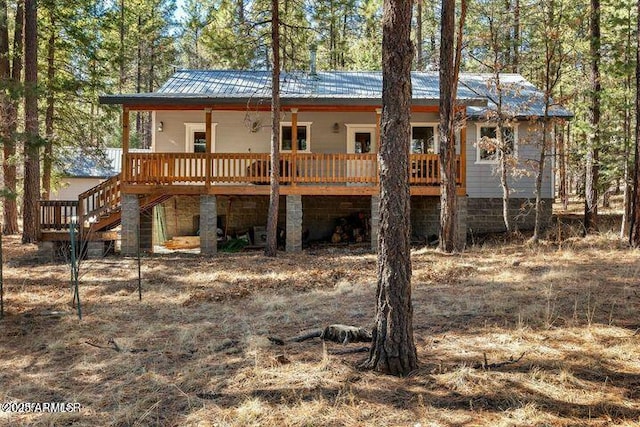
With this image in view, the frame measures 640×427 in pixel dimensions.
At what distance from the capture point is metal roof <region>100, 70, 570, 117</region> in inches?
517

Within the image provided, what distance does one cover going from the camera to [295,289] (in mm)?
8891

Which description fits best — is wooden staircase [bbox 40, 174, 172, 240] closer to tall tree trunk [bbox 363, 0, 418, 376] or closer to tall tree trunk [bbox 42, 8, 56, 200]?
tall tree trunk [bbox 42, 8, 56, 200]

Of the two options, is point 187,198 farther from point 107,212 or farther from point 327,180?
point 327,180

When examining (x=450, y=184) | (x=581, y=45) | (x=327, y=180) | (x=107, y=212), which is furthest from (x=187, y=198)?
(x=581, y=45)

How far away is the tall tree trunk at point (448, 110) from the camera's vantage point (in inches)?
454

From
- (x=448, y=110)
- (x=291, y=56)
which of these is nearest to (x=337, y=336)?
(x=448, y=110)

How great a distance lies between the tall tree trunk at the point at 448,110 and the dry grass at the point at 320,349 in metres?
2.09

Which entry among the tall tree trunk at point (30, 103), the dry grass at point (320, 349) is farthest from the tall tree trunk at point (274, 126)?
the tall tree trunk at point (30, 103)

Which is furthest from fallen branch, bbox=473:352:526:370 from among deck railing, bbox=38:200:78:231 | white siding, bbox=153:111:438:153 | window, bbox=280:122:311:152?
window, bbox=280:122:311:152

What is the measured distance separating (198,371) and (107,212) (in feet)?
32.9

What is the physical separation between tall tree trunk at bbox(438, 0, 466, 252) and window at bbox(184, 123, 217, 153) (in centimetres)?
776

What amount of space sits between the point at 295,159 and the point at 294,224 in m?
1.79

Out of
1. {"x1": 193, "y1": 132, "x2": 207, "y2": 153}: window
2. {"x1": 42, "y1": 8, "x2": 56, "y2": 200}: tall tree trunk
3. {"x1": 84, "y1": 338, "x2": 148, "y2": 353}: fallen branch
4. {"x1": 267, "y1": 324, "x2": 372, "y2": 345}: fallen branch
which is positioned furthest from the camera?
{"x1": 42, "y1": 8, "x2": 56, "y2": 200}: tall tree trunk

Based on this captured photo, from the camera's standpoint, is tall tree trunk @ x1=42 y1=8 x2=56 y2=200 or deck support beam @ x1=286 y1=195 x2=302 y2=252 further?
tall tree trunk @ x1=42 y1=8 x2=56 y2=200
